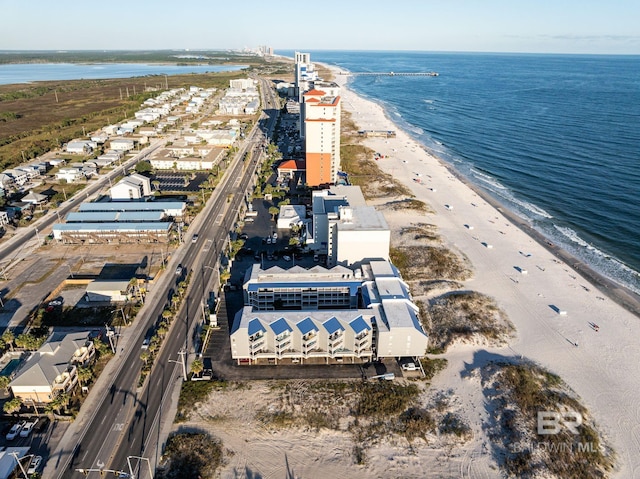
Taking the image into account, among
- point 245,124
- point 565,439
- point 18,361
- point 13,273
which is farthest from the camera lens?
point 245,124

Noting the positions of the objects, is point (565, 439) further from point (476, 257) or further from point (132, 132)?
point (132, 132)

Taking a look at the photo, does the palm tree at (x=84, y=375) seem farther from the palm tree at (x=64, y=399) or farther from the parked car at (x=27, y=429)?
the parked car at (x=27, y=429)

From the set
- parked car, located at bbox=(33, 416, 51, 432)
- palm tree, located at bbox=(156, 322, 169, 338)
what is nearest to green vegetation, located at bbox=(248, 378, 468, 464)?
palm tree, located at bbox=(156, 322, 169, 338)

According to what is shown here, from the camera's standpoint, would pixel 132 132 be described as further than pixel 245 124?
No

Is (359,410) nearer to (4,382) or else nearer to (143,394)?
(143,394)

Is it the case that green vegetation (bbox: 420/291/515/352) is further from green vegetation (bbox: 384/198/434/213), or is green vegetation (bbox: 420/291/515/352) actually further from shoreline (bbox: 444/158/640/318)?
green vegetation (bbox: 384/198/434/213)

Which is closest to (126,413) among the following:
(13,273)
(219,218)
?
(13,273)
